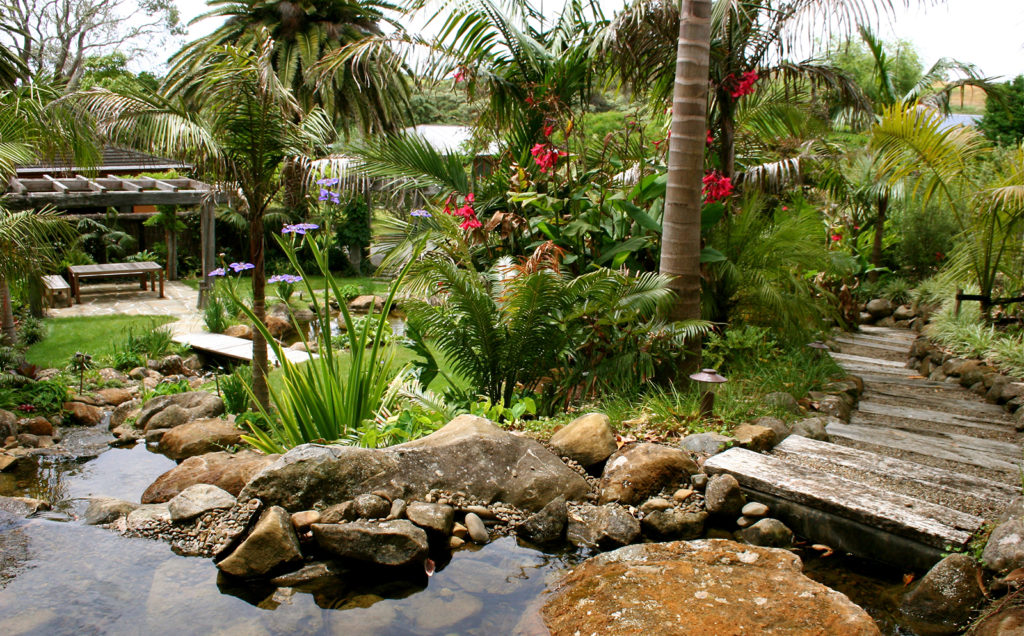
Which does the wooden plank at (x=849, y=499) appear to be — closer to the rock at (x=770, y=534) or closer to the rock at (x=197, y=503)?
the rock at (x=770, y=534)

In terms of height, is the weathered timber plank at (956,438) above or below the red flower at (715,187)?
below

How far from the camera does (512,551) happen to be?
3633 millimetres

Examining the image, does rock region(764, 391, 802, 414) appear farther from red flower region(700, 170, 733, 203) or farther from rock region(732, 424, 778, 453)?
red flower region(700, 170, 733, 203)

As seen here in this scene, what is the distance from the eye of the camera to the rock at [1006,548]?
2.87m

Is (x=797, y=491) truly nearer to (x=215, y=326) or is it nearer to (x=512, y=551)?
(x=512, y=551)

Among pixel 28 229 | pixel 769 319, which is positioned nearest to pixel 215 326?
pixel 28 229

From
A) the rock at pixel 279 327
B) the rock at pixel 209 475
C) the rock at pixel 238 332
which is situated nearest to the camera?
the rock at pixel 209 475

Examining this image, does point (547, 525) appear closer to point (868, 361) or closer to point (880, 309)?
point (868, 361)

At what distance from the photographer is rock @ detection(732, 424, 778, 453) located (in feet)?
14.1

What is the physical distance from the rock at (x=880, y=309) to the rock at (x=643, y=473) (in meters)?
8.11

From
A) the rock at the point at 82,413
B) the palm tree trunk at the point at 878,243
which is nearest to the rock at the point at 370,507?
the rock at the point at 82,413

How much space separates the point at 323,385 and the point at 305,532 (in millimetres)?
1054

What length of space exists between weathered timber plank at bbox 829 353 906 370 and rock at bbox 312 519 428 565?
17.8ft

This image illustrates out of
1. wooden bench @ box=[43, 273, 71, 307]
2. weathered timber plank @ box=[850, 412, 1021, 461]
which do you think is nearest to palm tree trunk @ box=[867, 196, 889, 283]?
weathered timber plank @ box=[850, 412, 1021, 461]
